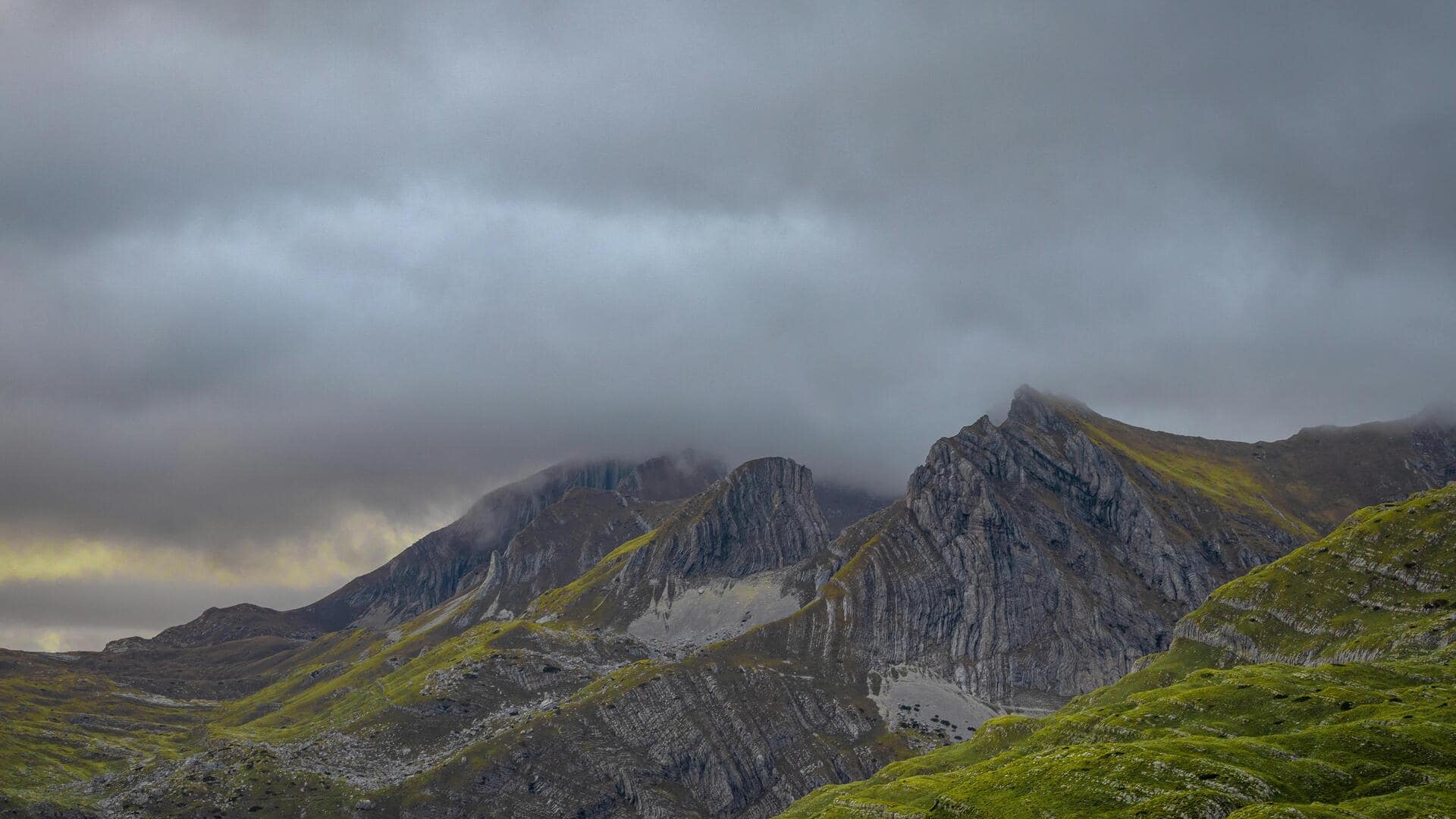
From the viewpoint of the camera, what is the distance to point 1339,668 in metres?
191

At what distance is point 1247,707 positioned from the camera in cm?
17425

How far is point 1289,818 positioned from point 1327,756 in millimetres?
36681

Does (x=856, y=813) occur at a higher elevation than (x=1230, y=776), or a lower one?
lower

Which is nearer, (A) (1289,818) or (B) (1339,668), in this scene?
(A) (1289,818)

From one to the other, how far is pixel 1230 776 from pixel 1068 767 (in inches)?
865

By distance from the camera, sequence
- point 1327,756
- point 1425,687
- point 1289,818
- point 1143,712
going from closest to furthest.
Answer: point 1289,818
point 1327,756
point 1425,687
point 1143,712

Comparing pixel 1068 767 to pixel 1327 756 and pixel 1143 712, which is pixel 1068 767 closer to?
pixel 1327 756

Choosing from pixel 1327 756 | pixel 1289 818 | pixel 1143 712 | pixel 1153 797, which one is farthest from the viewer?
pixel 1143 712

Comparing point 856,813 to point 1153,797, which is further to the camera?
point 856,813

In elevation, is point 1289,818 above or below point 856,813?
above

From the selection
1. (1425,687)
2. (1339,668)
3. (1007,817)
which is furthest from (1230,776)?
(1339,668)

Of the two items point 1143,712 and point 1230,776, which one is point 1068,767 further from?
point 1143,712

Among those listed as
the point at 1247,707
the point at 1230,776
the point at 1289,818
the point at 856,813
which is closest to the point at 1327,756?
A: the point at 1230,776

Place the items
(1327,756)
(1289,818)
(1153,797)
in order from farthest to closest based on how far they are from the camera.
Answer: (1327,756) → (1153,797) → (1289,818)
